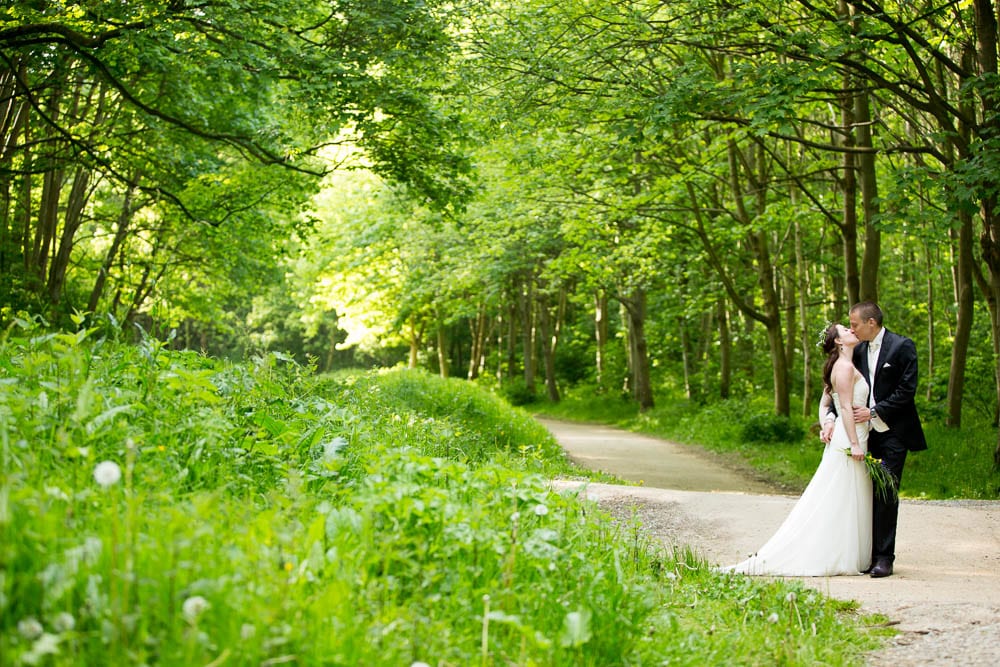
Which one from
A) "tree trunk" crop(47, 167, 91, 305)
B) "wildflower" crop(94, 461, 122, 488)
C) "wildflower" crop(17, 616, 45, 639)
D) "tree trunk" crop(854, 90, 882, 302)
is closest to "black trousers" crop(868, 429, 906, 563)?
"wildflower" crop(94, 461, 122, 488)

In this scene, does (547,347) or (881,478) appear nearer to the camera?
(881,478)

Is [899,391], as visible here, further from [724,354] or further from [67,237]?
[724,354]

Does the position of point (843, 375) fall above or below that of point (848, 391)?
above

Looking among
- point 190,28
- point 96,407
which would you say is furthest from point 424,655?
point 190,28

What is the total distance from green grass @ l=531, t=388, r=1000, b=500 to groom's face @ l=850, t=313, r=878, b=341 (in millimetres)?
956

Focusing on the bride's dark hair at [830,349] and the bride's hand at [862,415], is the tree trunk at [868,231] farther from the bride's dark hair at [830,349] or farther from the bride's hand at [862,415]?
the bride's hand at [862,415]

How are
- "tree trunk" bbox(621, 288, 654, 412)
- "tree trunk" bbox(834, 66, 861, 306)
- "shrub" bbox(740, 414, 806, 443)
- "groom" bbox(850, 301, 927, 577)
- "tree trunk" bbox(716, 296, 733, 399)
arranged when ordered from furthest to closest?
"tree trunk" bbox(621, 288, 654, 412) < "tree trunk" bbox(716, 296, 733, 399) < "shrub" bbox(740, 414, 806, 443) < "tree trunk" bbox(834, 66, 861, 306) < "groom" bbox(850, 301, 927, 577)

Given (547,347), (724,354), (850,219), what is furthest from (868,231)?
(547,347)

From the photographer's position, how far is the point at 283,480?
4668 mm

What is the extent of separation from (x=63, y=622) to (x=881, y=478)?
663 centimetres

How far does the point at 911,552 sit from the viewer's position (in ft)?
26.6

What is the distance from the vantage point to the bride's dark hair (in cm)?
771

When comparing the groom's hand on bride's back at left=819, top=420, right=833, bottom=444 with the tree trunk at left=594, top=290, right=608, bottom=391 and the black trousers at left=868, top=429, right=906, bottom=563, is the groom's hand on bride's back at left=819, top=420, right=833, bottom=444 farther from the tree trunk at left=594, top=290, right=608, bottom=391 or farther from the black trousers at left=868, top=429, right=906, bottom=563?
the tree trunk at left=594, top=290, right=608, bottom=391

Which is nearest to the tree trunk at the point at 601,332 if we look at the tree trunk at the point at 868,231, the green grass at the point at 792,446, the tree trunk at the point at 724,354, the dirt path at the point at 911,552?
the green grass at the point at 792,446
